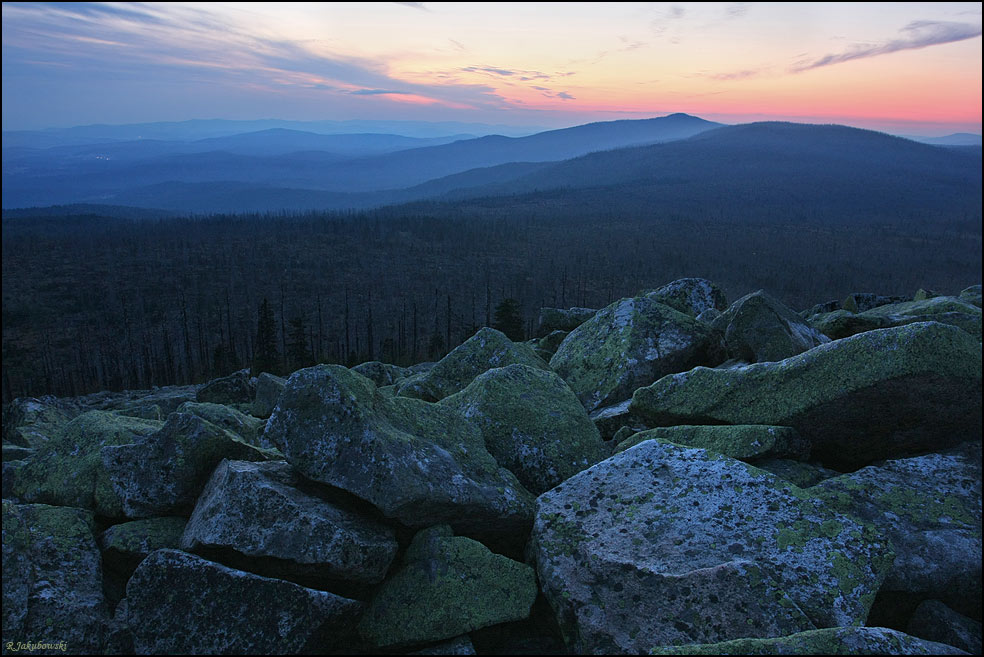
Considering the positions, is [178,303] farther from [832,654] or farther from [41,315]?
[832,654]

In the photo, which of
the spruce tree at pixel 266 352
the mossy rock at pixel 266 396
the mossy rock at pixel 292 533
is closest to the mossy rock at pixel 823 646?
the mossy rock at pixel 292 533

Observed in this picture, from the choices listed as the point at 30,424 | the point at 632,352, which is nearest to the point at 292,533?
the point at 632,352

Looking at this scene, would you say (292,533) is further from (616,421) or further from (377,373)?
(377,373)

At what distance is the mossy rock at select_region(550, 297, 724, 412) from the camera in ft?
39.7

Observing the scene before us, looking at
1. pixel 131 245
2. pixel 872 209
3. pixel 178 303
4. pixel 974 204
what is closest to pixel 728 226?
pixel 872 209

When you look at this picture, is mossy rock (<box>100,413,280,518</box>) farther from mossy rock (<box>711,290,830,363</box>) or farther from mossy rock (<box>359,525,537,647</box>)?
mossy rock (<box>711,290,830,363</box>)

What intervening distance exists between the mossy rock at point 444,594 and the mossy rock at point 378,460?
436 millimetres

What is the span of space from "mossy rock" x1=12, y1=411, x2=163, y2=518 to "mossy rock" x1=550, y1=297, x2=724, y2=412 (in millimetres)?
8580

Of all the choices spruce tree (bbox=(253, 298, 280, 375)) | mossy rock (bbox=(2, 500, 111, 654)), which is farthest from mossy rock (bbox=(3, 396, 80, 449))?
spruce tree (bbox=(253, 298, 280, 375))

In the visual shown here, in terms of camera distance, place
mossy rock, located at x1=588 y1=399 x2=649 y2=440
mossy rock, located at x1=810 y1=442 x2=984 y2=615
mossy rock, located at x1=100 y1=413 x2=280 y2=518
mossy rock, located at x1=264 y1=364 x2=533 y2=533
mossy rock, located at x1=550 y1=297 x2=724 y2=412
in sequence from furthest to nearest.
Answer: mossy rock, located at x1=550 y1=297 x2=724 y2=412 < mossy rock, located at x1=588 y1=399 x2=649 y2=440 < mossy rock, located at x1=100 y1=413 x2=280 y2=518 < mossy rock, located at x1=264 y1=364 x2=533 y2=533 < mossy rock, located at x1=810 y1=442 x2=984 y2=615

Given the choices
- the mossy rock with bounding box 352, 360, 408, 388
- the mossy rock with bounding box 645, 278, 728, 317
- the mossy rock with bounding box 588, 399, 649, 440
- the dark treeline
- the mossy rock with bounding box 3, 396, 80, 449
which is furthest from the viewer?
the dark treeline

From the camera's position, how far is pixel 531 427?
8.45 metres

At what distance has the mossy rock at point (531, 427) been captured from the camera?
8.12 meters

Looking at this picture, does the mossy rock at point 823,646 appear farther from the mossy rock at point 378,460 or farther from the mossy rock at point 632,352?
the mossy rock at point 632,352
